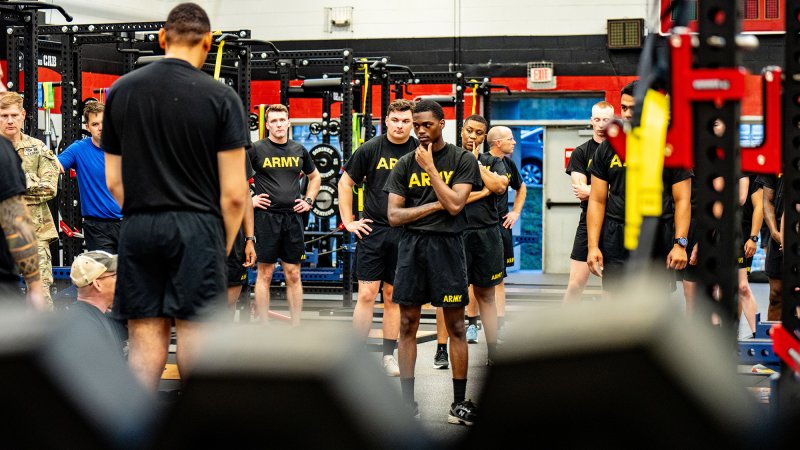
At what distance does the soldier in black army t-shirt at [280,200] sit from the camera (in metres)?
7.29

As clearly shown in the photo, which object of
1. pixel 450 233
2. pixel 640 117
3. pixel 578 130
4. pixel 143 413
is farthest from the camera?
pixel 578 130

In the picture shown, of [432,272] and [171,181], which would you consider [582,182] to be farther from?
[171,181]

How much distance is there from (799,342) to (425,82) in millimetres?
9815

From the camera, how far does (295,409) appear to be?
1.76 ft

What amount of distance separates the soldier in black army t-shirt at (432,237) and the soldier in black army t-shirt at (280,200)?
117 inches

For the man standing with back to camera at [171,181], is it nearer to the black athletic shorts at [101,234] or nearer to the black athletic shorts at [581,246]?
the black athletic shorts at [101,234]

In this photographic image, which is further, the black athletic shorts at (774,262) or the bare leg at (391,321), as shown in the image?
the black athletic shorts at (774,262)

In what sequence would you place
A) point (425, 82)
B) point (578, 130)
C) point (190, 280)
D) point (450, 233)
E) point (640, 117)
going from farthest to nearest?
1. point (578, 130)
2. point (425, 82)
3. point (450, 233)
4. point (190, 280)
5. point (640, 117)

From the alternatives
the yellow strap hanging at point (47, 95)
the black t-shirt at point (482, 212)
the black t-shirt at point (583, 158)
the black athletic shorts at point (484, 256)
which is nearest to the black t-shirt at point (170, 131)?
the black athletic shorts at point (484, 256)

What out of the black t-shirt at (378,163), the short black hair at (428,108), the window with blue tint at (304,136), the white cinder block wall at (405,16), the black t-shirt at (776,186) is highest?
the white cinder block wall at (405,16)

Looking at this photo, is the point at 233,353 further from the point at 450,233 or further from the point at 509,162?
the point at 509,162

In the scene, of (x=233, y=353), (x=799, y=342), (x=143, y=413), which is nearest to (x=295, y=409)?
(x=233, y=353)

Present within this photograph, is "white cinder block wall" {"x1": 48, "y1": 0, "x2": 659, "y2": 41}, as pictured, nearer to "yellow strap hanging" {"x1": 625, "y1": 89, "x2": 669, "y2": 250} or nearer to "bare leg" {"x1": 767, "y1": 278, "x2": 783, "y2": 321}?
"bare leg" {"x1": 767, "y1": 278, "x2": 783, "y2": 321}

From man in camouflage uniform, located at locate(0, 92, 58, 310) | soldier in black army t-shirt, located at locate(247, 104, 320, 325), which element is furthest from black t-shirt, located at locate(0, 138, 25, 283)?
soldier in black army t-shirt, located at locate(247, 104, 320, 325)
